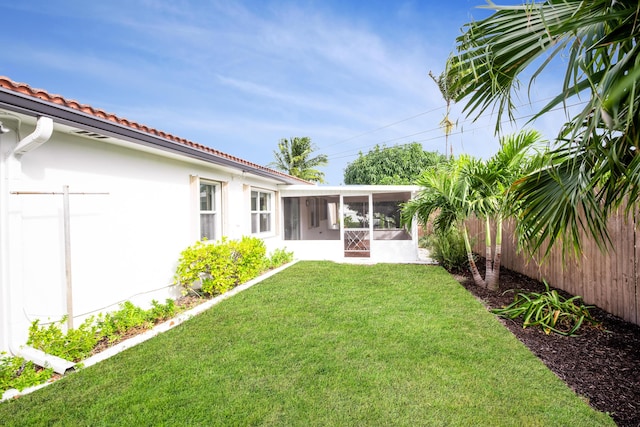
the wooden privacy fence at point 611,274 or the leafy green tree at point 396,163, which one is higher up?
the leafy green tree at point 396,163

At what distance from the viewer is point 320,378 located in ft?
10.9

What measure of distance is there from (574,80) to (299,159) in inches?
1178

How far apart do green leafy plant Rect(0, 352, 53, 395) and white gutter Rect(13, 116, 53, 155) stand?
6.99 ft

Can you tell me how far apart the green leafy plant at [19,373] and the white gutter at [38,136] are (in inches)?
83.9

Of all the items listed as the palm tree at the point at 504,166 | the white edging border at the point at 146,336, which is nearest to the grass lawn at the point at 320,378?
the white edging border at the point at 146,336

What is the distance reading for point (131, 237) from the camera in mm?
5418

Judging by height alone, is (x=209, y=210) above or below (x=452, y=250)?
above

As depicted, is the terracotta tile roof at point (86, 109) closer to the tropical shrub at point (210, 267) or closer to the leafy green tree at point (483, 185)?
the tropical shrub at point (210, 267)

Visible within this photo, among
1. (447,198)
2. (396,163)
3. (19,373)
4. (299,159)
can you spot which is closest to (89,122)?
(19,373)

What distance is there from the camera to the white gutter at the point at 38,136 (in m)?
3.51

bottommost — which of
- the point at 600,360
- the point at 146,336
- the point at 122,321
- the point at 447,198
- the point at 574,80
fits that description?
the point at 600,360

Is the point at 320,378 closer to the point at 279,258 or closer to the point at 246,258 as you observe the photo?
the point at 246,258

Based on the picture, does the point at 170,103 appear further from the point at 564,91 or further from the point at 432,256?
the point at 564,91

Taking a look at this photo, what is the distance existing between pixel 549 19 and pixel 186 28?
12814 mm
